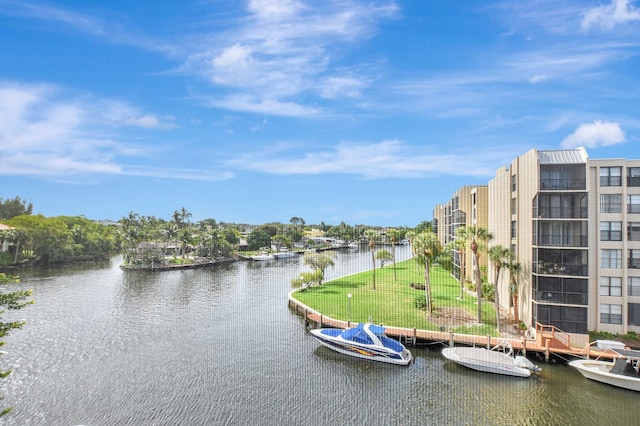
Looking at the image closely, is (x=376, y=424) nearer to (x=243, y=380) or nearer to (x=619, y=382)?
(x=243, y=380)

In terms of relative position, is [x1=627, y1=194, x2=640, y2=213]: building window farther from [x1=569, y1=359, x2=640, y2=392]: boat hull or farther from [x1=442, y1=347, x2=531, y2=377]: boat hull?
[x1=442, y1=347, x2=531, y2=377]: boat hull

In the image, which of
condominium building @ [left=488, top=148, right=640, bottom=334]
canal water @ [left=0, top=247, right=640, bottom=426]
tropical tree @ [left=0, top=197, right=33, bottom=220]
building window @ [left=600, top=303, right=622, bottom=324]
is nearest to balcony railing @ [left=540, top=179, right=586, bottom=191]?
condominium building @ [left=488, top=148, right=640, bottom=334]

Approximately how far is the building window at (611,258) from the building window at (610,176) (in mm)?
4104

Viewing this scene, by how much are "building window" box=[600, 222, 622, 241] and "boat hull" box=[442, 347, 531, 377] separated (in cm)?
984

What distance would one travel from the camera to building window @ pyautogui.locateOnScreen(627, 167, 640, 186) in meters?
23.1

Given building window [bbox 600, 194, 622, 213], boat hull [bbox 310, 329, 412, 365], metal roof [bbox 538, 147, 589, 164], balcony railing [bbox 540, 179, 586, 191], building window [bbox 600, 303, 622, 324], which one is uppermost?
metal roof [bbox 538, 147, 589, 164]

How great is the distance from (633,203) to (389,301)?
1855 cm

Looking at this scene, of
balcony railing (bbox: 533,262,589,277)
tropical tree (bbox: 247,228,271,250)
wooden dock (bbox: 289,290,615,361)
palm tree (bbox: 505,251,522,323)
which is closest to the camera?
wooden dock (bbox: 289,290,615,361)

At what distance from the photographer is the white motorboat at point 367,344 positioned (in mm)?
22219

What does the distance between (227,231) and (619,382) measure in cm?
8221

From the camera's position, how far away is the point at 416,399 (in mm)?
18203

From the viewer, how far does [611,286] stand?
75.9 ft

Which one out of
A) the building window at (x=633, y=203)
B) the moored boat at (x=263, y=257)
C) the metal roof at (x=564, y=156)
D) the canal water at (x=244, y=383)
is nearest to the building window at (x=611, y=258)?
the building window at (x=633, y=203)

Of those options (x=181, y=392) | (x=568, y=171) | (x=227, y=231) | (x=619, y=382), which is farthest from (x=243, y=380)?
(x=227, y=231)
